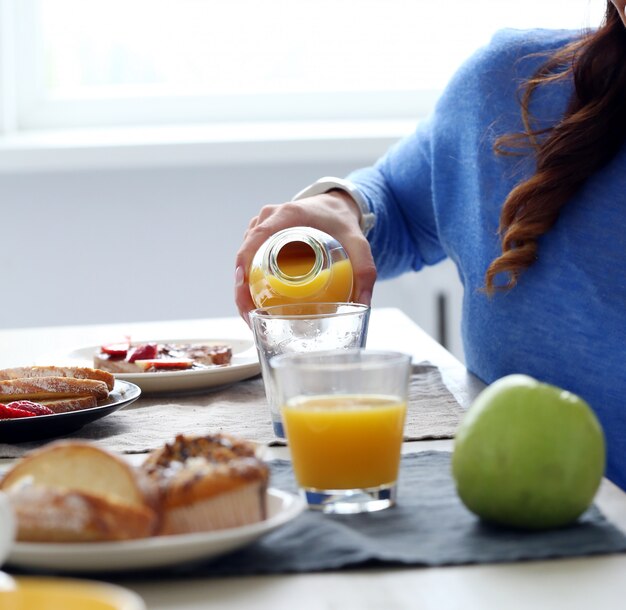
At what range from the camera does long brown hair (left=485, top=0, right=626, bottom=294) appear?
122 centimetres

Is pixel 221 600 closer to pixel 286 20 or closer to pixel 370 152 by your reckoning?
pixel 370 152

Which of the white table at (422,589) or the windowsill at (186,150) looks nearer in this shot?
the white table at (422,589)

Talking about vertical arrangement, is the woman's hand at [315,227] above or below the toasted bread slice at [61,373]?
above

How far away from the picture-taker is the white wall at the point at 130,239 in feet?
8.70

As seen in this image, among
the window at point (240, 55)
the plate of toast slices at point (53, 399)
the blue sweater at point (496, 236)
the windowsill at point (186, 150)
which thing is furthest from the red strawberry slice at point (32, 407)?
the window at point (240, 55)

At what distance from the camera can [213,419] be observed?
97cm

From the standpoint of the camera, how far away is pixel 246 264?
3.64 ft

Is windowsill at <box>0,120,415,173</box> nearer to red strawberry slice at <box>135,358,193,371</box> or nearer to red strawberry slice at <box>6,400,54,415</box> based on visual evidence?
red strawberry slice at <box>135,358,193,371</box>

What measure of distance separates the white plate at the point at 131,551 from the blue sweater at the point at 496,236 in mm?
560

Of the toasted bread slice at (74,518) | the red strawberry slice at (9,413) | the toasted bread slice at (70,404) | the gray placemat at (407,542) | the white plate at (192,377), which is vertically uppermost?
the toasted bread slice at (74,518)

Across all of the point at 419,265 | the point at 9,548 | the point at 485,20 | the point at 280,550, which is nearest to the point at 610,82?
the point at 419,265

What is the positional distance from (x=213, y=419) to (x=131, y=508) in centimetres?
45

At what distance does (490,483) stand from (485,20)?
247 centimetres

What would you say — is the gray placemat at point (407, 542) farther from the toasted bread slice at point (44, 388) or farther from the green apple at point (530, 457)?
the toasted bread slice at point (44, 388)
